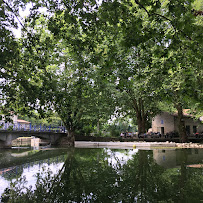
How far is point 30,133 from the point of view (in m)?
36.0

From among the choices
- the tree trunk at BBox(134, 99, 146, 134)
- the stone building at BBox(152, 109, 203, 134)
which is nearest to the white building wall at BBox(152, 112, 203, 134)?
the stone building at BBox(152, 109, 203, 134)

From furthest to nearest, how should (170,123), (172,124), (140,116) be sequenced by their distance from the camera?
(170,123), (172,124), (140,116)

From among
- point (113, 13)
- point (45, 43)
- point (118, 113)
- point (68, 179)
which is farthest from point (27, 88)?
point (118, 113)

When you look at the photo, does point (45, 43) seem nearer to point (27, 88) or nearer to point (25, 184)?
point (27, 88)

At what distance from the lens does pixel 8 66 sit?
6.93 meters

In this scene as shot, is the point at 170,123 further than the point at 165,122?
No

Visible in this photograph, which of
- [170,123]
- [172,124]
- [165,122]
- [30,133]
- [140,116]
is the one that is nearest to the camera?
[140,116]

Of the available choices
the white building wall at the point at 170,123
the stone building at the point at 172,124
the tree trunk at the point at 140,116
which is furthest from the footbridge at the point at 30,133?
the stone building at the point at 172,124

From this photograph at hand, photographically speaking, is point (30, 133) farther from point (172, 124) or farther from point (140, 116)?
point (172, 124)

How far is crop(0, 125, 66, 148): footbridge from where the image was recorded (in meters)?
31.6

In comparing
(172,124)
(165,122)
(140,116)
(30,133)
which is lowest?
(30,133)

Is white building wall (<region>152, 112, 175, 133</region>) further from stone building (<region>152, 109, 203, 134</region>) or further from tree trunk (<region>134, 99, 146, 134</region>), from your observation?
tree trunk (<region>134, 99, 146, 134</region>)

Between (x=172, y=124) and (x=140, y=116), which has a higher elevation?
(x=140, y=116)

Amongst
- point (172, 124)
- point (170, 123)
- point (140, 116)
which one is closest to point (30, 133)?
point (140, 116)
